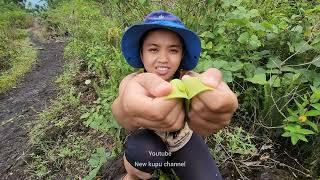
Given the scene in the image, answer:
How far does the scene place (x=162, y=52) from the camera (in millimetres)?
2127

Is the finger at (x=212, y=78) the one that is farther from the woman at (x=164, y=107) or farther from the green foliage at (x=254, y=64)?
the green foliage at (x=254, y=64)

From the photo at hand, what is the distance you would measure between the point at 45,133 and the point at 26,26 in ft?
50.4

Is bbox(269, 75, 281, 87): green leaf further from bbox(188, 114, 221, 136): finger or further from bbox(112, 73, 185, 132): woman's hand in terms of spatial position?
bbox(112, 73, 185, 132): woman's hand

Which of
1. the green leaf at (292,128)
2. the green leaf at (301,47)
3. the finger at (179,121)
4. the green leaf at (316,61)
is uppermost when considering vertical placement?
the green leaf at (301,47)

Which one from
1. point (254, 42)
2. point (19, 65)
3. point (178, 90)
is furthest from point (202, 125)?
point (19, 65)

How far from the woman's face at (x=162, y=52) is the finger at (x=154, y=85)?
26 cm

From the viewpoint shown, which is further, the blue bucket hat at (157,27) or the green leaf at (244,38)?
the green leaf at (244,38)

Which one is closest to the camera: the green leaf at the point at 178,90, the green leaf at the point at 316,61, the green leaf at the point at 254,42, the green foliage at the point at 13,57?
the green leaf at the point at 178,90

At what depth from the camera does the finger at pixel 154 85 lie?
1659 millimetres

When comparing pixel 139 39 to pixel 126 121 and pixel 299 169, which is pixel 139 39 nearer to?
pixel 126 121

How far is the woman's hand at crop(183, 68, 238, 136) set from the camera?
1.67m

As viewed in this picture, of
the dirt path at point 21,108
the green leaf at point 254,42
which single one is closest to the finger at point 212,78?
the green leaf at point 254,42

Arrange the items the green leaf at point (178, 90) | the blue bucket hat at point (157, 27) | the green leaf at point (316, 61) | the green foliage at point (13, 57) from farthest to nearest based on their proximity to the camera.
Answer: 1. the green foliage at point (13, 57)
2. the green leaf at point (316, 61)
3. the blue bucket hat at point (157, 27)
4. the green leaf at point (178, 90)

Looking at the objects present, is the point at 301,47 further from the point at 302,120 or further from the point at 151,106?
the point at 151,106
